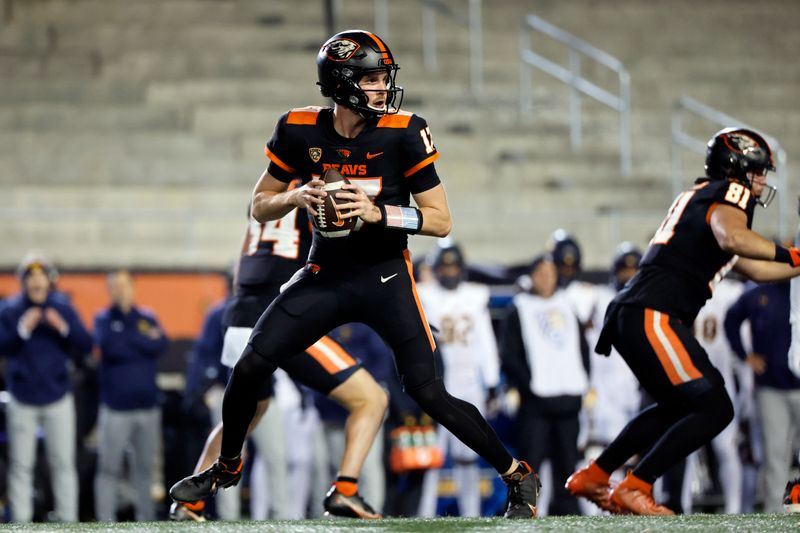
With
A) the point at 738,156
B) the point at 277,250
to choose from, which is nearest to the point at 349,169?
the point at 277,250

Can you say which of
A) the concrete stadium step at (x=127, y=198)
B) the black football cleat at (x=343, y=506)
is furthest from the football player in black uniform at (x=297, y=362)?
the concrete stadium step at (x=127, y=198)

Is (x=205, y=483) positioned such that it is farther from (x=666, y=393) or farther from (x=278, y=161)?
(x=666, y=393)

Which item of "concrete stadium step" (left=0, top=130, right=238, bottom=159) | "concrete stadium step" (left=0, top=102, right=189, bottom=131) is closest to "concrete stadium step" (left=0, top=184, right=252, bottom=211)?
"concrete stadium step" (left=0, top=130, right=238, bottom=159)

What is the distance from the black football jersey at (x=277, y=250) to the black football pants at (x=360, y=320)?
98cm

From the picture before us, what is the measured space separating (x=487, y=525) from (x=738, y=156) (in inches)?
91.2

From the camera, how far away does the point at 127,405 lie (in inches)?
380

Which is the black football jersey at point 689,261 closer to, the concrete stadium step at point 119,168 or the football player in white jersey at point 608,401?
the football player in white jersey at point 608,401

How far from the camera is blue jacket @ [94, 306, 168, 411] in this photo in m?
9.66

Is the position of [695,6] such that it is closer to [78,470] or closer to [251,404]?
[78,470]

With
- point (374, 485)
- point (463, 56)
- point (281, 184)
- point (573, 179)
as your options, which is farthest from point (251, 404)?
point (463, 56)

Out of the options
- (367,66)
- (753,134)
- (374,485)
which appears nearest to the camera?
(367,66)

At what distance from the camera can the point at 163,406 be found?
10.3 m

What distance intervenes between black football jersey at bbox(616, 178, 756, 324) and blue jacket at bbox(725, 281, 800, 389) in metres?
3.10

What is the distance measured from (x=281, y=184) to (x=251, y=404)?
93 cm
